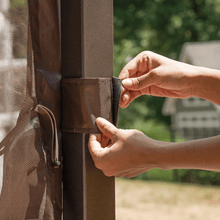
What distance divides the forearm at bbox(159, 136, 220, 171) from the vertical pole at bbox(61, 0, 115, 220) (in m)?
0.19

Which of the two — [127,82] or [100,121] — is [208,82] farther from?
[100,121]

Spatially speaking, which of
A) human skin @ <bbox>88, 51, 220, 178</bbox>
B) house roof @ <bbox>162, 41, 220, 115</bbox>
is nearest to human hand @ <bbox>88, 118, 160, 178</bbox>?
human skin @ <bbox>88, 51, 220, 178</bbox>

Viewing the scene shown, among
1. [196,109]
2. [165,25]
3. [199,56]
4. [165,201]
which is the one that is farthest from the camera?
[165,25]

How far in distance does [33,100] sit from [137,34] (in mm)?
10182

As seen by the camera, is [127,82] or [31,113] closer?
[31,113]

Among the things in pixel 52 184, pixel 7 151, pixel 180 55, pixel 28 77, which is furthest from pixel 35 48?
pixel 180 55

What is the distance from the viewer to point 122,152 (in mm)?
821

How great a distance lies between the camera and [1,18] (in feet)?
2.25

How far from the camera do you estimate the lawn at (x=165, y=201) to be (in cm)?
740

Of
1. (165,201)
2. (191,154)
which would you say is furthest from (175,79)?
(165,201)

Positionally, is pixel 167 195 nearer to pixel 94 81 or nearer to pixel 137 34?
pixel 137 34

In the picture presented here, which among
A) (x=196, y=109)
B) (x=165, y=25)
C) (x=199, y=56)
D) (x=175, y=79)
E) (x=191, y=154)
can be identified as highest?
(x=165, y=25)

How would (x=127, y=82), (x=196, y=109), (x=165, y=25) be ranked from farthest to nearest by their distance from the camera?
(x=165, y=25)
(x=196, y=109)
(x=127, y=82)

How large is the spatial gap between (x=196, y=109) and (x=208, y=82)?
8619mm
